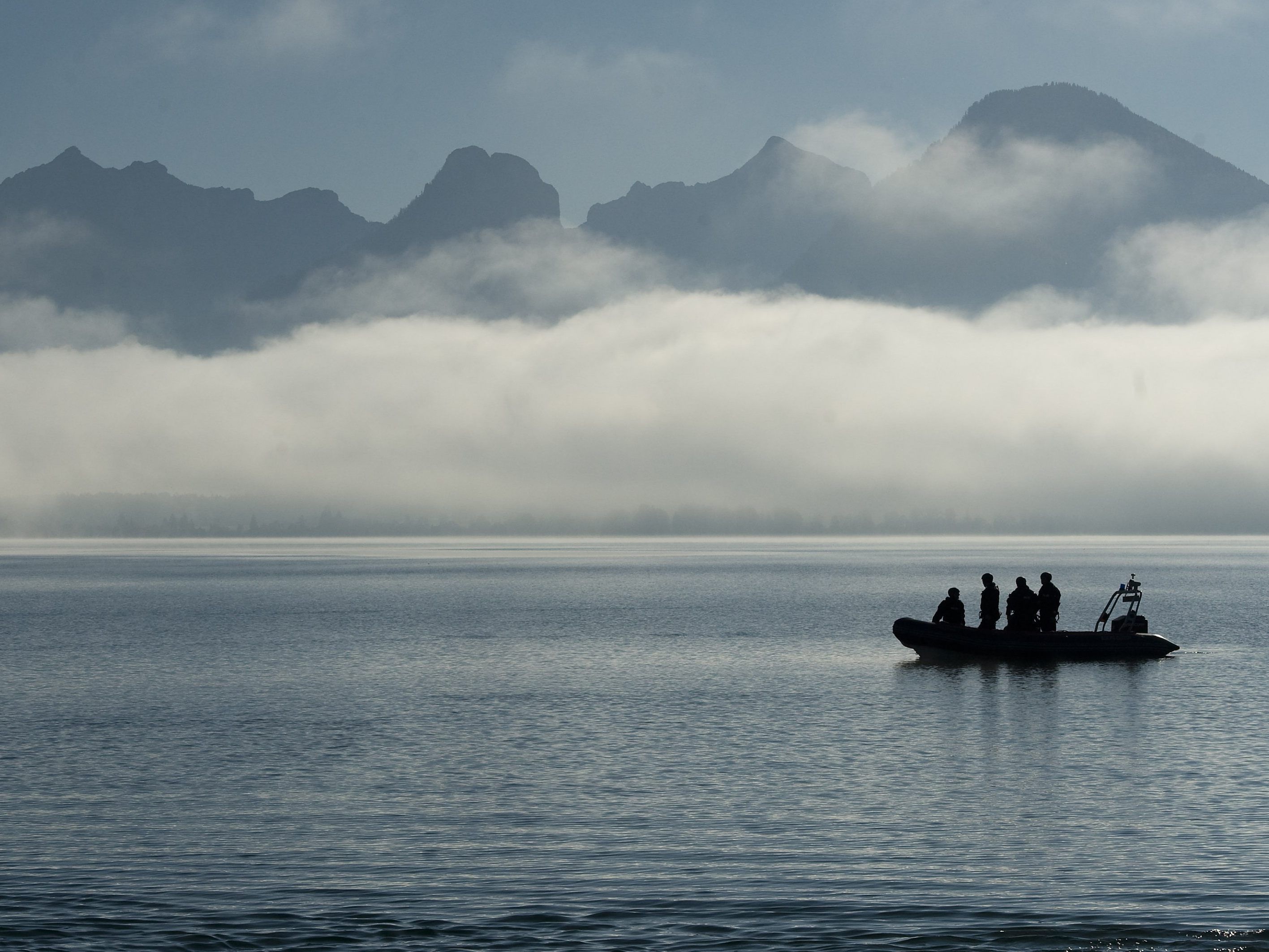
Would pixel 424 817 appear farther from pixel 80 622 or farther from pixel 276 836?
pixel 80 622

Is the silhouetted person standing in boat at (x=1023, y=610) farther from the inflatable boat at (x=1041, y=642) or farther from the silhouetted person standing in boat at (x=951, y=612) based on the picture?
the silhouetted person standing in boat at (x=951, y=612)

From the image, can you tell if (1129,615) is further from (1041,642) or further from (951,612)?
(951,612)

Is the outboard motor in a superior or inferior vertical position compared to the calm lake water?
superior

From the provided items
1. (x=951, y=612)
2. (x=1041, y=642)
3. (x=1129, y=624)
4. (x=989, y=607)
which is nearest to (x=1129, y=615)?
(x=1129, y=624)

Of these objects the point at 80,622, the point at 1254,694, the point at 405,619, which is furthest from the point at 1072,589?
the point at 1254,694

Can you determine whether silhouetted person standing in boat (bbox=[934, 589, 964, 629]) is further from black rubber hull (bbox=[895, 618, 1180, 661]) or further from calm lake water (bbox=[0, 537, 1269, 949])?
calm lake water (bbox=[0, 537, 1269, 949])

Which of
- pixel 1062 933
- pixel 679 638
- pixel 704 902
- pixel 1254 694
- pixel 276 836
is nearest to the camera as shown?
pixel 1062 933

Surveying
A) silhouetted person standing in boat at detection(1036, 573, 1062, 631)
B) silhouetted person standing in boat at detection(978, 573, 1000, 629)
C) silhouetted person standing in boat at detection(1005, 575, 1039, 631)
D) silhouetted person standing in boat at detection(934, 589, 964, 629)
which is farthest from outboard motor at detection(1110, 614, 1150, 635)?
silhouetted person standing in boat at detection(978, 573, 1000, 629)

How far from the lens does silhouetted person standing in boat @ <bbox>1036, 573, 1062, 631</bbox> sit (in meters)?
51.6

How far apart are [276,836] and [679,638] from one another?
50314mm

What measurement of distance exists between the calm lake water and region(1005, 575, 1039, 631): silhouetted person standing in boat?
5.29 feet

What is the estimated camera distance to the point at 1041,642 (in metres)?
51.7

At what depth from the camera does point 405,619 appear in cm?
9100

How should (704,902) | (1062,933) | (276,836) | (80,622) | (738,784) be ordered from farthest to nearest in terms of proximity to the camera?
(80,622), (738,784), (276,836), (704,902), (1062,933)
